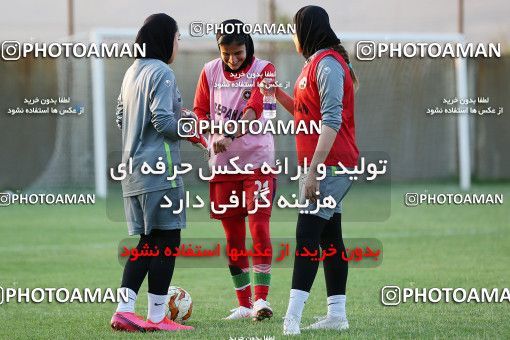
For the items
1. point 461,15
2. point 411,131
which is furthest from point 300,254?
point 461,15

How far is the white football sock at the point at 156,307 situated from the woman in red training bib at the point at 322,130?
884 mm

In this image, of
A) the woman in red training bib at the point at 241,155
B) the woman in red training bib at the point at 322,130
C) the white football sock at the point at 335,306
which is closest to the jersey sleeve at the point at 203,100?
the woman in red training bib at the point at 241,155

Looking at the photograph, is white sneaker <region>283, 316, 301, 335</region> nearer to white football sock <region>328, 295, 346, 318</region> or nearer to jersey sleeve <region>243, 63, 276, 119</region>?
white football sock <region>328, 295, 346, 318</region>

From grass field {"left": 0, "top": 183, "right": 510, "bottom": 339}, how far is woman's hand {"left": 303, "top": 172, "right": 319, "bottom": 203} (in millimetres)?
808

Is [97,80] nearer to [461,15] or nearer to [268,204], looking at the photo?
[461,15]

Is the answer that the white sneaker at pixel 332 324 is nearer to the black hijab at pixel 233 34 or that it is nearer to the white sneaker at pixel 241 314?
the white sneaker at pixel 241 314

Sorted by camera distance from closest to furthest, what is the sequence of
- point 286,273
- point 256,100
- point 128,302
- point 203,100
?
1. point 128,302
2. point 256,100
3. point 203,100
4. point 286,273

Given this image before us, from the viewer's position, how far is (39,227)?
16.3m

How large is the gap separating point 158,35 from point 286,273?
508 cm

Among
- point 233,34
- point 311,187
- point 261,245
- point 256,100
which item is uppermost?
point 233,34

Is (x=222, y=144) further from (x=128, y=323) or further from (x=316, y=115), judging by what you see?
(x=128, y=323)

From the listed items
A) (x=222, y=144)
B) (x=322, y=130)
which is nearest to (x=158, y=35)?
(x=222, y=144)

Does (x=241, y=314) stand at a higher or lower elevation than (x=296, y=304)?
lower

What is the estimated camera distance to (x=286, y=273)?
36.8ft
